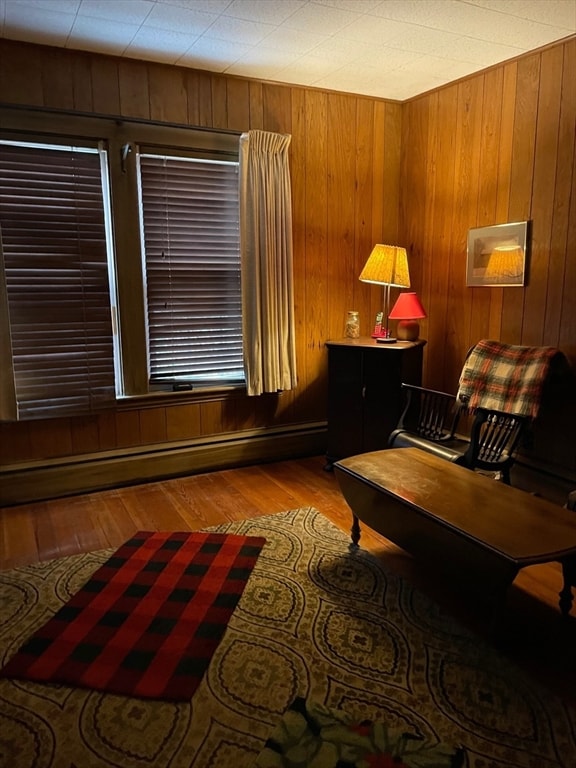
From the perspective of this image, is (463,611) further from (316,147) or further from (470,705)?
(316,147)

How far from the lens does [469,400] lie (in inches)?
126

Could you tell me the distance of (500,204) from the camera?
11.1 ft

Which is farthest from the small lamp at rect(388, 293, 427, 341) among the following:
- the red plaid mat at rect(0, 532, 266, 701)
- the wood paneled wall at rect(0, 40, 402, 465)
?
the red plaid mat at rect(0, 532, 266, 701)

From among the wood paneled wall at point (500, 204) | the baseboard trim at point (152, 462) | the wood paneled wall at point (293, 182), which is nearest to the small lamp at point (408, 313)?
the wood paneled wall at point (500, 204)

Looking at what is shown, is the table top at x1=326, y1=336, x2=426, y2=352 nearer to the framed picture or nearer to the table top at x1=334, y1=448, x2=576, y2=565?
the framed picture

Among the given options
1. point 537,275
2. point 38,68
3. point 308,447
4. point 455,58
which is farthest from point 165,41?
point 308,447

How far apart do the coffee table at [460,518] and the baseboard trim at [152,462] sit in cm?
140

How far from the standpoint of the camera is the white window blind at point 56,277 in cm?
306

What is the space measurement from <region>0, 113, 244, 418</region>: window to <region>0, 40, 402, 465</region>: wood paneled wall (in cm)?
14

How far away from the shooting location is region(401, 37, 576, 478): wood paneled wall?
9.88ft

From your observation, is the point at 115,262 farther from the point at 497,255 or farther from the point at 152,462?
the point at 497,255

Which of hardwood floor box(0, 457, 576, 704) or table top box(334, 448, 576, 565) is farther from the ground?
table top box(334, 448, 576, 565)

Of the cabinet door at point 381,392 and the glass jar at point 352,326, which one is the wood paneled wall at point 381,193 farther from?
the cabinet door at point 381,392

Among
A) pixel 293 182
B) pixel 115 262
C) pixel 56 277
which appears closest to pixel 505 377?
pixel 293 182
